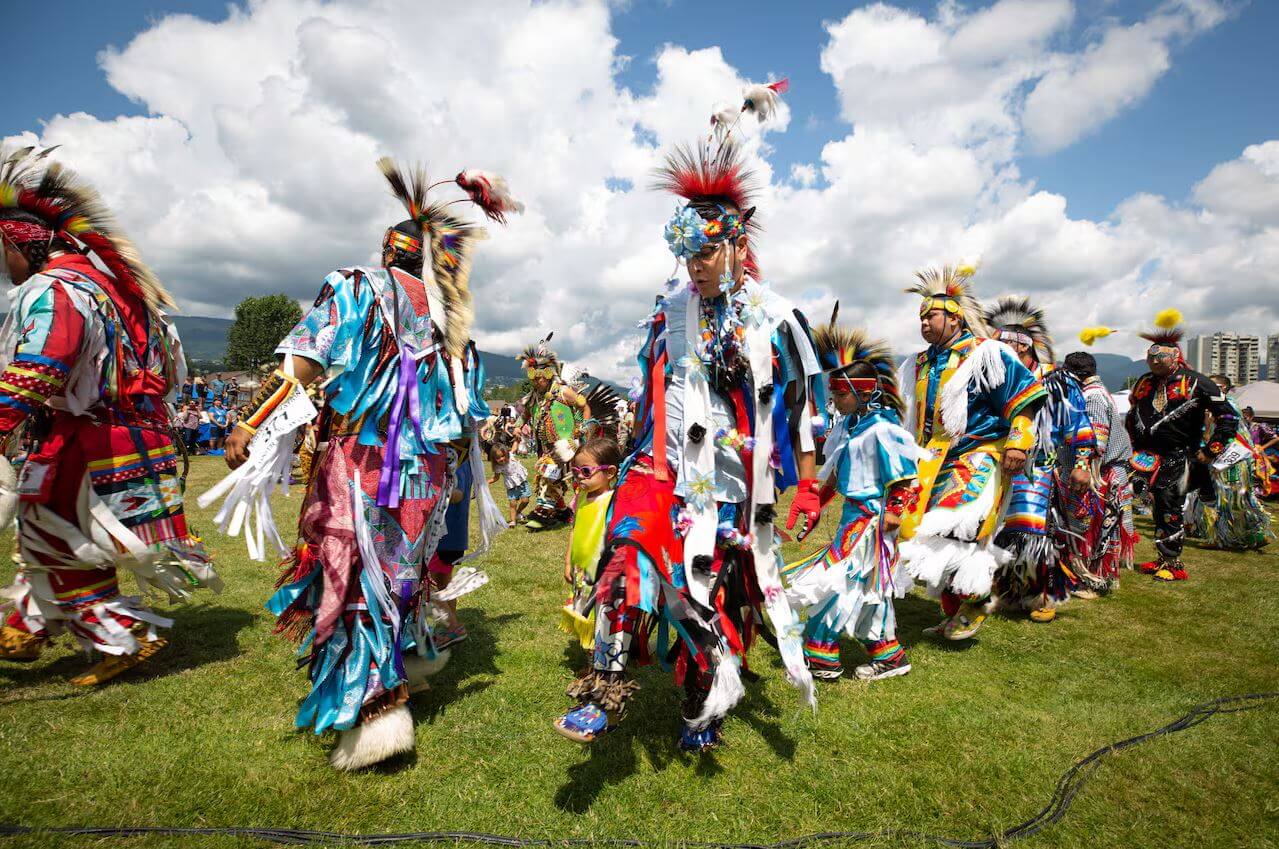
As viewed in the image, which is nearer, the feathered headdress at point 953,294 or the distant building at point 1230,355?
the feathered headdress at point 953,294

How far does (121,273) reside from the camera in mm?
3713

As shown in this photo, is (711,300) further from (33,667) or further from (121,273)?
(33,667)

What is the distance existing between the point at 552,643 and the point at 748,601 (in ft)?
6.03

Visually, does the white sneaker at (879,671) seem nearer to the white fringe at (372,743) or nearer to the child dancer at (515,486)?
the white fringe at (372,743)

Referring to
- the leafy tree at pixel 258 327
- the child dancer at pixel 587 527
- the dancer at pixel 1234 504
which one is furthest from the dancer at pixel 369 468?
the leafy tree at pixel 258 327

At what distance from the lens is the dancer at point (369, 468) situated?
2699 millimetres

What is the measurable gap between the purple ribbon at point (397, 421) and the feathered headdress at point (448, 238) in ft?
0.91

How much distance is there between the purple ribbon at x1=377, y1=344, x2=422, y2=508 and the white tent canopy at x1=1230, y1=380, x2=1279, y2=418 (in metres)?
23.4

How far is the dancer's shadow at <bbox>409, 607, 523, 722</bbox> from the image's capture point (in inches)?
134

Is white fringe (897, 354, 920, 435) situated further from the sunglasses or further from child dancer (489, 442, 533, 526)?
child dancer (489, 442, 533, 526)

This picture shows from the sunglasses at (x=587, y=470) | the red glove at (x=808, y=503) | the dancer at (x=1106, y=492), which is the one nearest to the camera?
the red glove at (x=808, y=503)

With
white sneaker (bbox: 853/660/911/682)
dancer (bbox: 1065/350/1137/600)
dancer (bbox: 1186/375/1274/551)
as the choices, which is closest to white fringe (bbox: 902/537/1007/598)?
white sneaker (bbox: 853/660/911/682)

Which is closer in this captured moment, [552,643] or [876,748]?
[876,748]

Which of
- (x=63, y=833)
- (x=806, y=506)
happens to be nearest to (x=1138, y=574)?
(x=806, y=506)
